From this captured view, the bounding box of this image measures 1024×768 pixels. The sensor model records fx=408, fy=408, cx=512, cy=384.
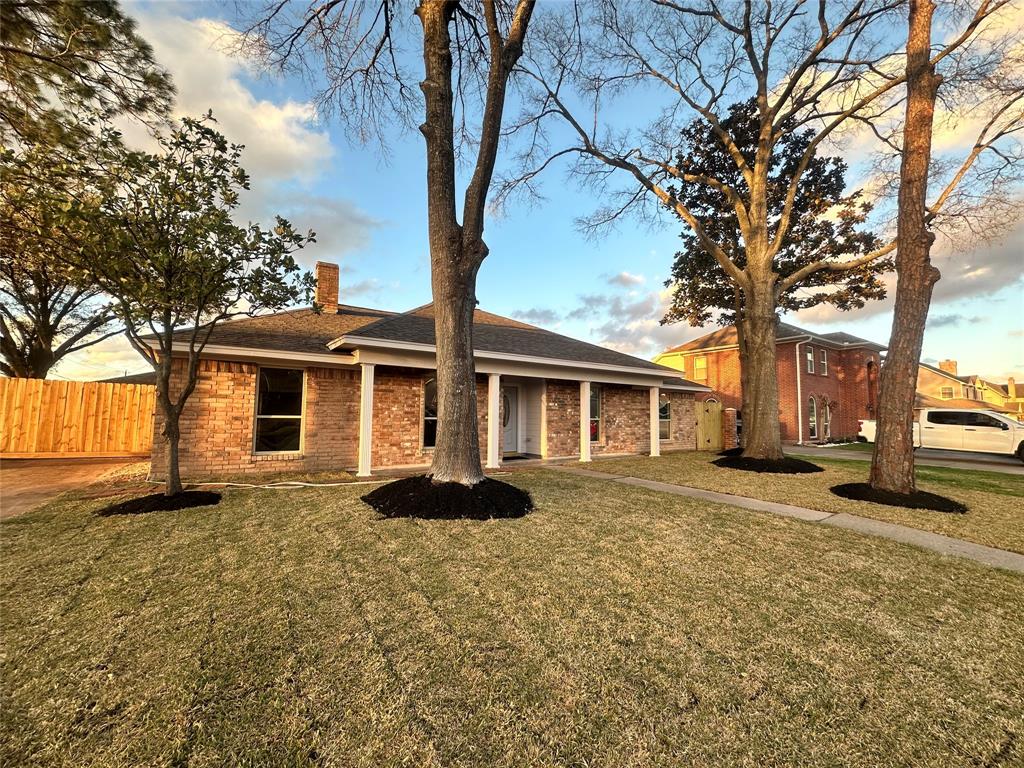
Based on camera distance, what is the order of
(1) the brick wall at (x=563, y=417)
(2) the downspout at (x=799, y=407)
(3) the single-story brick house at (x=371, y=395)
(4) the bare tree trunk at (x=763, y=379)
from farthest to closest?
1. (2) the downspout at (x=799, y=407)
2. (1) the brick wall at (x=563, y=417)
3. (4) the bare tree trunk at (x=763, y=379)
4. (3) the single-story brick house at (x=371, y=395)

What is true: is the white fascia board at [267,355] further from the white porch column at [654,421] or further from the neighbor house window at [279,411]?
the white porch column at [654,421]

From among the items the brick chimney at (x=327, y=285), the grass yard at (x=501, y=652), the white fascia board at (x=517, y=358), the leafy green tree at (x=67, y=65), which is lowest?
the grass yard at (x=501, y=652)

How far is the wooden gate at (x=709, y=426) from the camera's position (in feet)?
49.7

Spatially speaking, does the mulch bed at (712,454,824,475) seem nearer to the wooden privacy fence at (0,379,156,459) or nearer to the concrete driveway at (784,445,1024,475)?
the concrete driveway at (784,445,1024,475)

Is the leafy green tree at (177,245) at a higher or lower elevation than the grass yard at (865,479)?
higher

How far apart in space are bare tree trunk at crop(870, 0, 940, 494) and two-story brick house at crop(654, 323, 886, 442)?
11975mm

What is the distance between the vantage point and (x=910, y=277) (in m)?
6.89

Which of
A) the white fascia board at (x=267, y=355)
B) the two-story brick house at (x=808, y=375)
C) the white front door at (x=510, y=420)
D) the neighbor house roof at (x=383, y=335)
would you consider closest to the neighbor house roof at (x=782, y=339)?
the two-story brick house at (x=808, y=375)

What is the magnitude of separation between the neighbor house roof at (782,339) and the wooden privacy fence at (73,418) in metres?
24.4

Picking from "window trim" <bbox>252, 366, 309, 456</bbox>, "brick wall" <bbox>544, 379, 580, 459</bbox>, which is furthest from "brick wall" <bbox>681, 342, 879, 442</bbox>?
"window trim" <bbox>252, 366, 309, 456</bbox>

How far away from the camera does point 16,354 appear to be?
14.8 meters

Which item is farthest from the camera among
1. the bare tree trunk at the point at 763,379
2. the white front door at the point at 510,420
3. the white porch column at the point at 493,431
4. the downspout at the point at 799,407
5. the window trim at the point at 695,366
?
the window trim at the point at 695,366

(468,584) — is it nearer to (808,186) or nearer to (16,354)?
(808,186)

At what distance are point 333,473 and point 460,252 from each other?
18.4 ft
